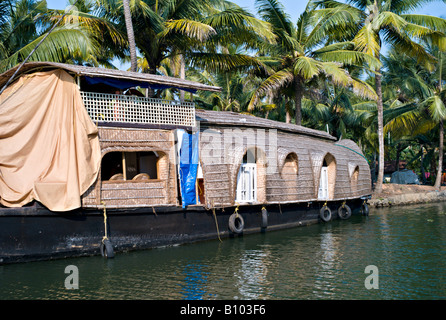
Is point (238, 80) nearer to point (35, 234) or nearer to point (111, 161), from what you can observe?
point (111, 161)

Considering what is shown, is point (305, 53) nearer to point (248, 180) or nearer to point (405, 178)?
point (248, 180)

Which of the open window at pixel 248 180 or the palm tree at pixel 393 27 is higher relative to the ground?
the palm tree at pixel 393 27

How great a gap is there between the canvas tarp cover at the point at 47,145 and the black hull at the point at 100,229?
35 centimetres

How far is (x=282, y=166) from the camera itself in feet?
37.6

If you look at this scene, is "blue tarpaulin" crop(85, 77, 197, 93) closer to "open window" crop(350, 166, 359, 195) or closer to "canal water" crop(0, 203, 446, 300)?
"canal water" crop(0, 203, 446, 300)

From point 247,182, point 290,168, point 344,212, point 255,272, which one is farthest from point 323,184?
Answer: point 255,272

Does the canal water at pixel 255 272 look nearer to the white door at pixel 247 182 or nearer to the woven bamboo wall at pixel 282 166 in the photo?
the white door at pixel 247 182

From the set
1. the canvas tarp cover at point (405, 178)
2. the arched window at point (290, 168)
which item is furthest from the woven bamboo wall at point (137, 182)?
the canvas tarp cover at point (405, 178)

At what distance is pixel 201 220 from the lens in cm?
973

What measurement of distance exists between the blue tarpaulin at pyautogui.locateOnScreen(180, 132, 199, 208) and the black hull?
0.29 meters

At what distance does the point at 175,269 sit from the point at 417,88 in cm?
1725

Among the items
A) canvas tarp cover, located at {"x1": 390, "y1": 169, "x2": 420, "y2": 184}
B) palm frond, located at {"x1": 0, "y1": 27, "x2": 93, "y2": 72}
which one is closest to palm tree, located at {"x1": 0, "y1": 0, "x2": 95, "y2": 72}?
palm frond, located at {"x1": 0, "y1": 27, "x2": 93, "y2": 72}

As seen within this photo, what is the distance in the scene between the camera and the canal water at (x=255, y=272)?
6.39 meters

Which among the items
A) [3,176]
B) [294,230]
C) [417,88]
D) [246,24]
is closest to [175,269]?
[3,176]
